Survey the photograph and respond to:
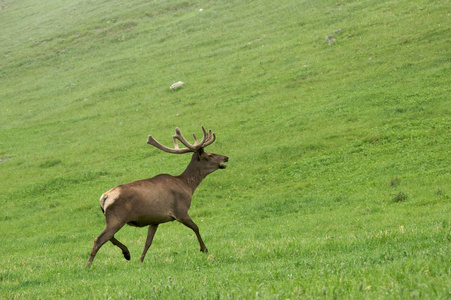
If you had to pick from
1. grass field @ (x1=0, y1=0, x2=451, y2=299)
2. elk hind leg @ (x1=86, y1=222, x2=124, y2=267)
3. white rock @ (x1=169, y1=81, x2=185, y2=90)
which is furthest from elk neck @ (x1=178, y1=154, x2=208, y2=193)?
white rock @ (x1=169, y1=81, x2=185, y2=90)

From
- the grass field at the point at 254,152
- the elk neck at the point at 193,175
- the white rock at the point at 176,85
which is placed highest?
the elk neck at the point at 193,175

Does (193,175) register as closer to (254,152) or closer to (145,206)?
(145,206)

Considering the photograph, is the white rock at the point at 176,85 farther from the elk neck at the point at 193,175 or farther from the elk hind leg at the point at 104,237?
the elk hind leg at the point at 104,237

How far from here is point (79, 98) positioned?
153 ft

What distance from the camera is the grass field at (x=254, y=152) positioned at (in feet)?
29.6

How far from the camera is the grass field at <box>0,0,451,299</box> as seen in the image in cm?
901

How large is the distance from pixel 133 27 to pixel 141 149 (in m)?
38.5

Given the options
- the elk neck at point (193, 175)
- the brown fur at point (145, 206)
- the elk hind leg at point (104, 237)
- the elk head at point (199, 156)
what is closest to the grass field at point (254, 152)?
the elk hind leg at point (104, 237)

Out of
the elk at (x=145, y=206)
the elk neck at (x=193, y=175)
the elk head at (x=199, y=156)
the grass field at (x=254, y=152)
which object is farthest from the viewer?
the elk head at (x=199, y=156)

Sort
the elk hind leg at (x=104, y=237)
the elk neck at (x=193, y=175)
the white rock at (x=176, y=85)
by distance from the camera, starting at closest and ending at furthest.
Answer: the elk hind leg at (x=104, y=237)
the elk neck at (x=193, y=175)
the white rock at (x=176, y=85)

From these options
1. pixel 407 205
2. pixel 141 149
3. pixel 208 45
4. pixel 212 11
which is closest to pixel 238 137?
pixel 141 149

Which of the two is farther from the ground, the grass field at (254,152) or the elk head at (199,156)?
the elk head at (199,156)

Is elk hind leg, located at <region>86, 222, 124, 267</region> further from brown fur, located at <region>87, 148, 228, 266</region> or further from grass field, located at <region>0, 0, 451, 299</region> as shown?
grass field, located at <region>0, 0, 451, 299</region>

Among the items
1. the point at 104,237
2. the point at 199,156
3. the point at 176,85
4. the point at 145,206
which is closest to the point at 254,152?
the point at 199,156
